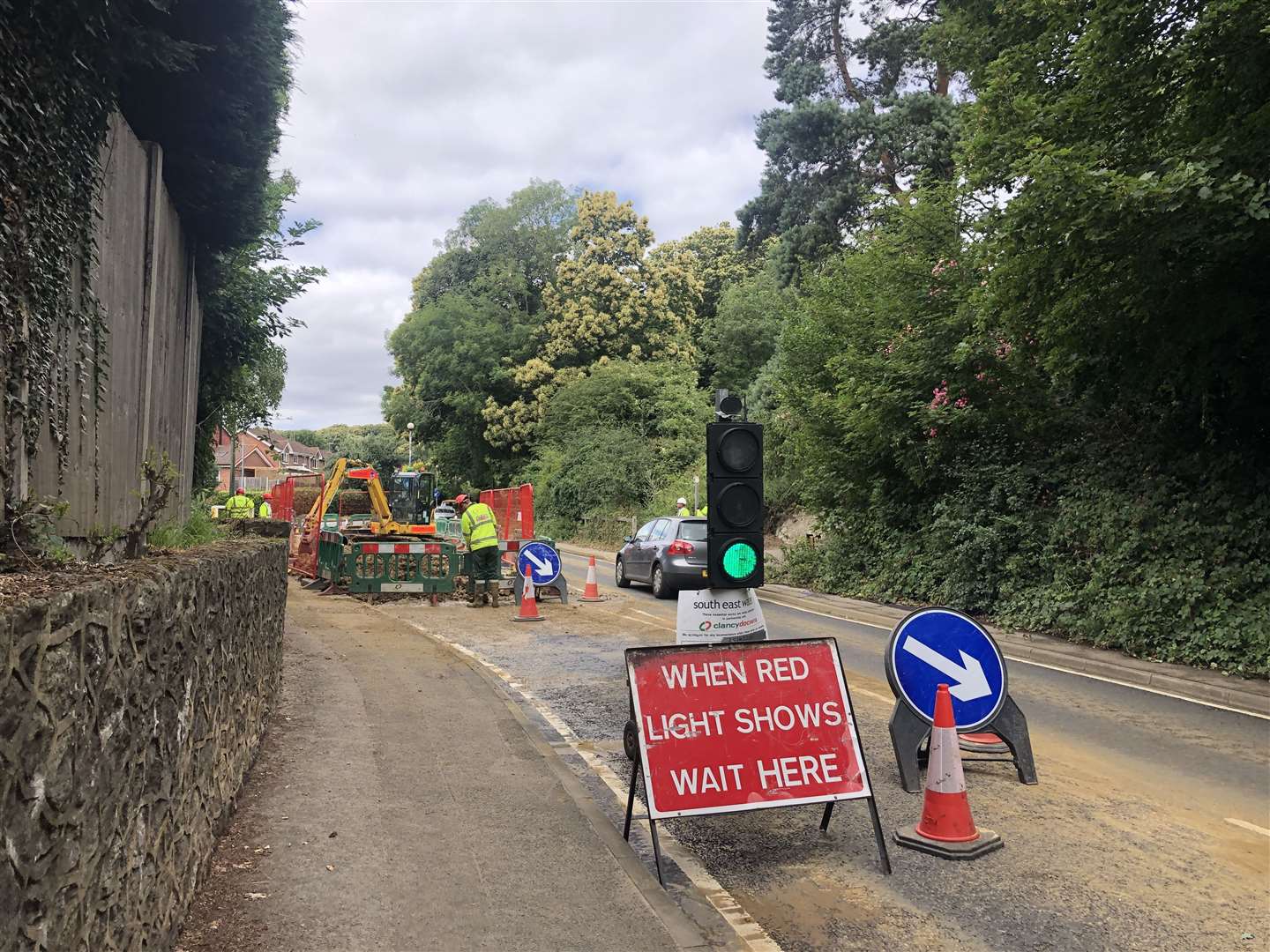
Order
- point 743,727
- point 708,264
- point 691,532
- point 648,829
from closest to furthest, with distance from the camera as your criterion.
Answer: point 743,727 → point 648,829 → point 691,532 → point 708,264

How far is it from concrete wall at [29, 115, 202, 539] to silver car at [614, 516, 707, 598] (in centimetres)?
1083

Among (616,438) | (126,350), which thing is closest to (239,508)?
(126,350)

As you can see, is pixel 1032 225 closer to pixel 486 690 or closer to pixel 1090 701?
pixel 1090 701

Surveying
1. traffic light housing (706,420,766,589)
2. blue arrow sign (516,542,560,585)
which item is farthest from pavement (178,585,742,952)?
blue arrow sign (516,542,560,585)

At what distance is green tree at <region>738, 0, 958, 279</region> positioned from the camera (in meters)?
24.0

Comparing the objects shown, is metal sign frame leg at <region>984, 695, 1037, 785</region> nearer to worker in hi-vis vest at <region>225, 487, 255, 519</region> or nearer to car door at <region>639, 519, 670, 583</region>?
car door at <region>639, 519, 670, 583</region>

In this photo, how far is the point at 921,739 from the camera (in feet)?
19.0

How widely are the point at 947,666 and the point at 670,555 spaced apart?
1190cm

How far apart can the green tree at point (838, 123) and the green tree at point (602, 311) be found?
14.8 m

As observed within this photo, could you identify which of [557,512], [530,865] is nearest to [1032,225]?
[530,865]

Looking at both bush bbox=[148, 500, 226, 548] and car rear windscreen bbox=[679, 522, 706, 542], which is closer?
bush bbox=[148, 500, 226, 548]

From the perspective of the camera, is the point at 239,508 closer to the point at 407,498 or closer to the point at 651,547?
the point at 407,498

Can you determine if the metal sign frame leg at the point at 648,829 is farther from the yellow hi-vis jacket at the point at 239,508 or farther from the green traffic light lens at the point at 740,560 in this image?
the yellow hi-vis jacket at the point at 239,508

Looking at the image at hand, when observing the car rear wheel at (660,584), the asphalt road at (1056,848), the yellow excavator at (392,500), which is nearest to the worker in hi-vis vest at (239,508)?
the yellow excavator at (392,500)
